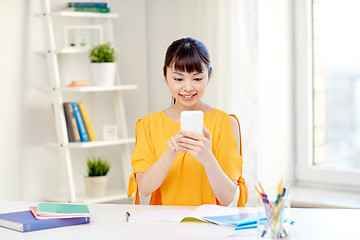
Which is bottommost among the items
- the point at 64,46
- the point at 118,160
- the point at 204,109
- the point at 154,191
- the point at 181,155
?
the point at 118,160

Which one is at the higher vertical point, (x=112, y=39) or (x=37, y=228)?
(x=112, y=39)

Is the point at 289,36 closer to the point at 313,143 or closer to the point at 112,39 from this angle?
the point at 313,143

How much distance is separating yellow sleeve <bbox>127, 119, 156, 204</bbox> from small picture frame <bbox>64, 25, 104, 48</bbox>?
4.43 ft

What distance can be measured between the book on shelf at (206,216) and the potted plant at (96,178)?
149 centimetres

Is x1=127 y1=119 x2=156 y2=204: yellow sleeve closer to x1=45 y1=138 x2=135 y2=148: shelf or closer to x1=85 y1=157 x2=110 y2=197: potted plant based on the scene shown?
x1=45 y1=138 x2=135 y2=148: shelf

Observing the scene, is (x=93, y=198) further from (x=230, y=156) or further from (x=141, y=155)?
(x=230, y=156)

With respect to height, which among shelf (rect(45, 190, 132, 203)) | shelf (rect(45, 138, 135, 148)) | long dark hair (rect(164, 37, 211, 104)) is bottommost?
shelf (rect(45, 190, 132, 203))

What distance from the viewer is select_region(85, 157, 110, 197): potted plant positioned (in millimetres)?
3266

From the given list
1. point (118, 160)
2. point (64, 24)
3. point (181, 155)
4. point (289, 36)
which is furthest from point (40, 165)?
point (289, 36)

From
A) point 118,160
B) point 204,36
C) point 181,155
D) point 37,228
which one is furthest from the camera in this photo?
point 118,160

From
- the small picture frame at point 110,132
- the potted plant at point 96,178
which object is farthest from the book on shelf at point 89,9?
the potted plant at point 96,178

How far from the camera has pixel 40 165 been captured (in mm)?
3307

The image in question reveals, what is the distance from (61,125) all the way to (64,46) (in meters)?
0.53

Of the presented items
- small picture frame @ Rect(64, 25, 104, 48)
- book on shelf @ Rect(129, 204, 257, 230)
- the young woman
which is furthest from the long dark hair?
small picture frame @ Rect(64, 25, 104, 48)
